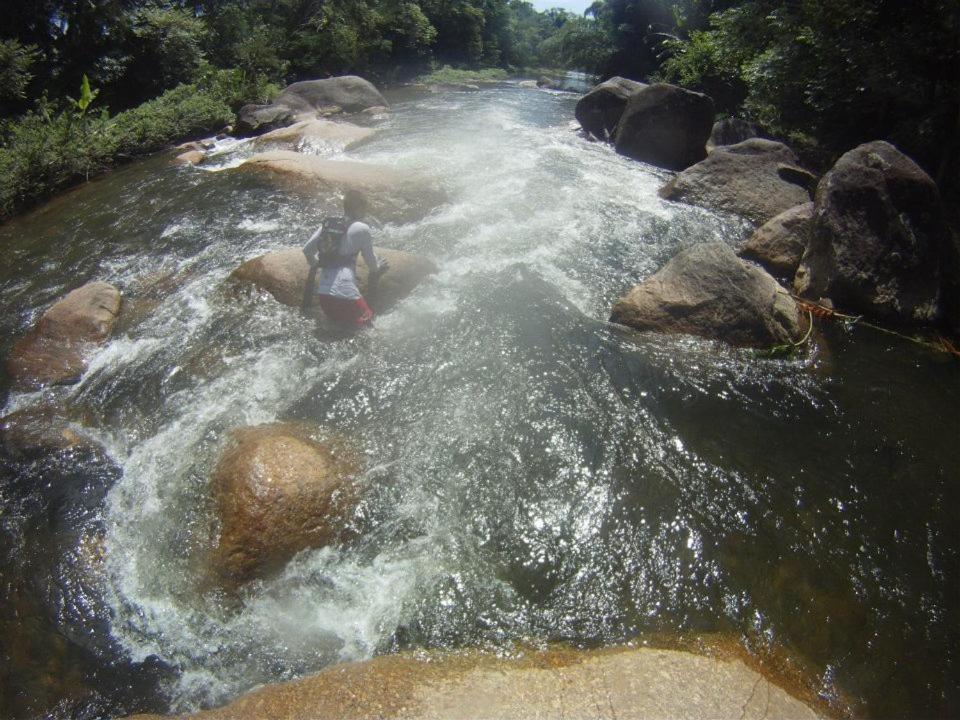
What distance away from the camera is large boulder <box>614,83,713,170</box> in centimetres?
1238

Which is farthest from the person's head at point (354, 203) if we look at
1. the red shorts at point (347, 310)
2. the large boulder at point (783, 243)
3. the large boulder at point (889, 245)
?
the large boulder at point (889, 245)

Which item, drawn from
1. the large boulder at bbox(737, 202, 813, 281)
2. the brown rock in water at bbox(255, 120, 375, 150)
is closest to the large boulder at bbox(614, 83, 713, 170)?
the large boulder at bbox(737, 202, 813, 281)

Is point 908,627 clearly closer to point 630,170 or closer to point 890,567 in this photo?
point 890,567

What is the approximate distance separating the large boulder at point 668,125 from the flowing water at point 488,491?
21.5ft

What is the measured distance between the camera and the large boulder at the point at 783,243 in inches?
315

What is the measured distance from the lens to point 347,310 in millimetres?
6266

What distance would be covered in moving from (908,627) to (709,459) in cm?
179

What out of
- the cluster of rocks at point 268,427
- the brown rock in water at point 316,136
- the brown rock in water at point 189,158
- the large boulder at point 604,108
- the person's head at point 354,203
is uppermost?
the large boulder at point 604,108

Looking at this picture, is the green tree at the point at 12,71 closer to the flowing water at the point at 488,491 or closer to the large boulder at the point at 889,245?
the flowing water at the point at 488,491

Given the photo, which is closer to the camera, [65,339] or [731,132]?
[65,339]

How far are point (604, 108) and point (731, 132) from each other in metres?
3.94

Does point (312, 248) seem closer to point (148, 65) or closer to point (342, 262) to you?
point (342, 262)

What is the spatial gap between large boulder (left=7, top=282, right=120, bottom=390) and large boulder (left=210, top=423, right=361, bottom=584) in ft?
9.57

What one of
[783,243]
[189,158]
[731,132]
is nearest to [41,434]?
[189,158]
